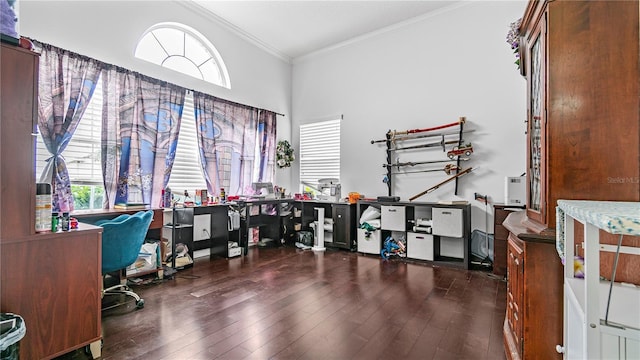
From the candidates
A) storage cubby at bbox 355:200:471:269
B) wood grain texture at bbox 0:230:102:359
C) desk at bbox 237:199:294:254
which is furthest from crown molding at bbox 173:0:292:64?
wood grain texture at bbox 0:230:102:359

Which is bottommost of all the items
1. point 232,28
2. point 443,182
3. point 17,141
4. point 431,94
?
point 443,182

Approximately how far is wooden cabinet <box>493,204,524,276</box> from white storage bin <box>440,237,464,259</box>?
597 millimetres

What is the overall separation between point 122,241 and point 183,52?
3.15 metres

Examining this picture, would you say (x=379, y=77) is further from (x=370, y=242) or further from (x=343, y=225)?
(x=370, y=242)

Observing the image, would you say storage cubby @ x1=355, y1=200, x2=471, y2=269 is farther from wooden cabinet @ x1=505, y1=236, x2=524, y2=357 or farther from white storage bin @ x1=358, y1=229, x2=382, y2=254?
wooden cabinet @ x1=505, y1=236, x2=524, y2=357

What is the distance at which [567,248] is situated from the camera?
1.16 metres

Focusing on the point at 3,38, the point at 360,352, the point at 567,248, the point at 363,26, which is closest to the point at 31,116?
the point at 3,38

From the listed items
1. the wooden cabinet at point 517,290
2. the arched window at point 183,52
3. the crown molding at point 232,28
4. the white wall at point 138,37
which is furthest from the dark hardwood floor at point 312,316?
the crown molding at point 232,28

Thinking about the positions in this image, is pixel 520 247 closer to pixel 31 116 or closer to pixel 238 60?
pixel 31 116

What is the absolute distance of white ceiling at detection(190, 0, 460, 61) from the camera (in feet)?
14.0

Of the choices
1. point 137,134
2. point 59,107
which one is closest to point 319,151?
point 137,134

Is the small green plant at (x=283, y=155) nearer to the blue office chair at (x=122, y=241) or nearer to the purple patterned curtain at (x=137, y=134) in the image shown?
the purple patterned curtain at (x=137, y=134)

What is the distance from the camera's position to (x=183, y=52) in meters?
4.35

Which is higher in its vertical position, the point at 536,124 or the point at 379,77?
the point at 379,77
